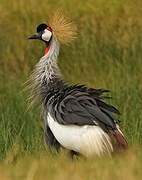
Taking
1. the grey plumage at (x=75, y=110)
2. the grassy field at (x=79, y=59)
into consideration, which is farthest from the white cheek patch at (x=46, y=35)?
the grassy field at (x=79, y=59)

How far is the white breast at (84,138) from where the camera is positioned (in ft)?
31.1

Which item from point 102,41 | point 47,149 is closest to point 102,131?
point 47,149

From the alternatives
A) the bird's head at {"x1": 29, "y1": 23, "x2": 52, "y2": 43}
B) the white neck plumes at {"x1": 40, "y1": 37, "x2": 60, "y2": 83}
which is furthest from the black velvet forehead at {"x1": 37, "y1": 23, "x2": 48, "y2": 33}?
the white neck plumes at {"x1": 40, "y1": 37, "x2": 60, "y2": 83}

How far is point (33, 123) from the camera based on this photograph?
12008 millimetres

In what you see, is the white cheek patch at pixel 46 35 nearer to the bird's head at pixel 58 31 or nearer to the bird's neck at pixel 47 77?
the bird's head at pixel 58 31

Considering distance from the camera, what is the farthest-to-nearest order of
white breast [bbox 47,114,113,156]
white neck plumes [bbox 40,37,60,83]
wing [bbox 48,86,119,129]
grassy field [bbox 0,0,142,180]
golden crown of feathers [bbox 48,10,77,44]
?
grassy field [bbox 0,0,142,180] → golden crown of feathers [bbox 48,10,77,44] → white neck plumes [bbox 40,37,60,83] → wing [bbox 48,86,119,129] → white breast [bbox 47,114,113,156]

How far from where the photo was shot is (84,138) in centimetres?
953

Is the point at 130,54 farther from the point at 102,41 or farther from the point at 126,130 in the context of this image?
the point at 126,130

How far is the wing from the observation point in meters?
9.59

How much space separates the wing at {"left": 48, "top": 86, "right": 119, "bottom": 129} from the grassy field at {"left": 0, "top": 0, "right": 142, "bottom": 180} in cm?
39

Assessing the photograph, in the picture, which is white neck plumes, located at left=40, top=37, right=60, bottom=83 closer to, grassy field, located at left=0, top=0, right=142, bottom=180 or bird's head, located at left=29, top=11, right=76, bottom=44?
bird's head, located at left=29, top=11, right=76, bottom=44

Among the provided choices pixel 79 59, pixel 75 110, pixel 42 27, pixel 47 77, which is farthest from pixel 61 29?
pixel 79 59

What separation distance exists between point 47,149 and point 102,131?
998 mm

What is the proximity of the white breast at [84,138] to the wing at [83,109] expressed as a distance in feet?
0.21
